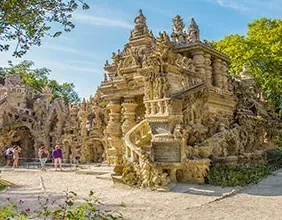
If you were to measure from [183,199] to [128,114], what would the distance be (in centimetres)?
623

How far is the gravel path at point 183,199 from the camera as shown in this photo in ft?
21.5

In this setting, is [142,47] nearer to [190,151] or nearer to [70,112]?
[190,151]

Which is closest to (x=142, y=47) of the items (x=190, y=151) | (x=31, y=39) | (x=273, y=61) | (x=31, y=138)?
(x=190, y=151)

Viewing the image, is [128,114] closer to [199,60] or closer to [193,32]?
[199,60]

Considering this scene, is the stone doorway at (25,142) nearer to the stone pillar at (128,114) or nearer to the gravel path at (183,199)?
the stone pillar at (128,114)

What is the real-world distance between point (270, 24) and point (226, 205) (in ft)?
66.7

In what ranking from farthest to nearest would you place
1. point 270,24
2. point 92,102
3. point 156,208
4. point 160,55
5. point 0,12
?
point 270,24
point 92,102
point 160,55
point 156,208
point 0,12

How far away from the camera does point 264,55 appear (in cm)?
2180

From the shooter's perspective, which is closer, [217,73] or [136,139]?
[136,139]

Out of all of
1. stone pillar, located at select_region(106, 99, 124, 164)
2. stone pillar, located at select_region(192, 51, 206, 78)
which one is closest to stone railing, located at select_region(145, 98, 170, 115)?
stone pillar, located at select_region(192, 51, 206, 78)

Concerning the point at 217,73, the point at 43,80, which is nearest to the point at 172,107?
the point at 217,73

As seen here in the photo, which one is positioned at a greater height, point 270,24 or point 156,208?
point 270,24

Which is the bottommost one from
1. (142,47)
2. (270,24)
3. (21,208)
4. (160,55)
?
(21,208)

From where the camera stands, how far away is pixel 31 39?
6.39 metres
